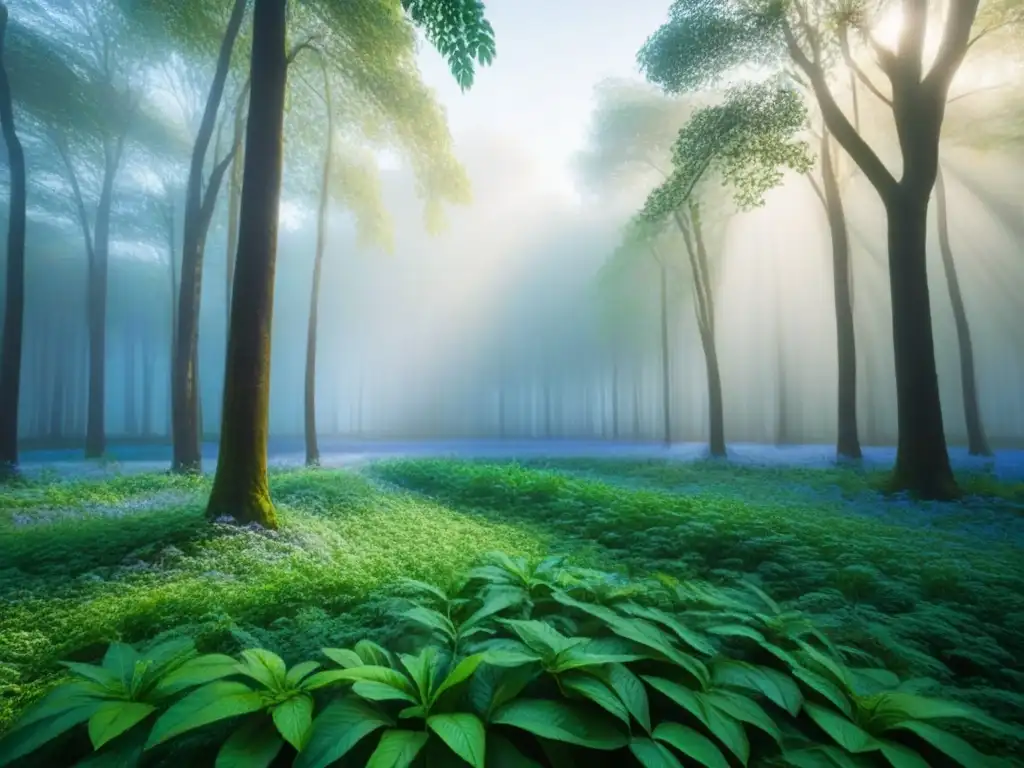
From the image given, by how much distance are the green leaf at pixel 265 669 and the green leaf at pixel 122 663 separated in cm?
41

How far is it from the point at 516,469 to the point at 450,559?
6570mm

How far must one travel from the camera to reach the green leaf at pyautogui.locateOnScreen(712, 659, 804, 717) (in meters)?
1.71

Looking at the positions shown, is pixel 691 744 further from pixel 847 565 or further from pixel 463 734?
pixel 847 565

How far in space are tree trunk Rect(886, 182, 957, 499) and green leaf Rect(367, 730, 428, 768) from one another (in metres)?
8.62

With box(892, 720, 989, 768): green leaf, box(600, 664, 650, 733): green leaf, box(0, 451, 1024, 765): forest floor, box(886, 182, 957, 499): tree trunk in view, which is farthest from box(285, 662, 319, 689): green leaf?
box(886, 182, 957, 499): tree trunk

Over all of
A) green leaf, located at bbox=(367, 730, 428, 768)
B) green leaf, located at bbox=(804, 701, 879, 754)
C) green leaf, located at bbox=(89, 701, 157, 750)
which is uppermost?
green leaf, located at bbox=(89, 701, 157, 750)

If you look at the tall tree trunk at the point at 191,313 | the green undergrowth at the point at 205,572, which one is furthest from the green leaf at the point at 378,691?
the tall tree trunk at the point at 191,313

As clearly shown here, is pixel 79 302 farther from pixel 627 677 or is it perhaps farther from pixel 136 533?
pixel 627 677

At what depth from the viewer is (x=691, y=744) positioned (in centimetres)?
143

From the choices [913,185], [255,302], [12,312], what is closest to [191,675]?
[255,302]

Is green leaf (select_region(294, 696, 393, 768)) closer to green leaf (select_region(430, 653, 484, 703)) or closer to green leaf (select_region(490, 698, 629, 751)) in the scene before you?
green leaf (select_region(430, 653, 484, 703))

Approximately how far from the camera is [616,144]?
1911 cm

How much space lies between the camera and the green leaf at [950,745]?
4.98 feet

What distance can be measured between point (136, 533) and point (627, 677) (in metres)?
5.25
